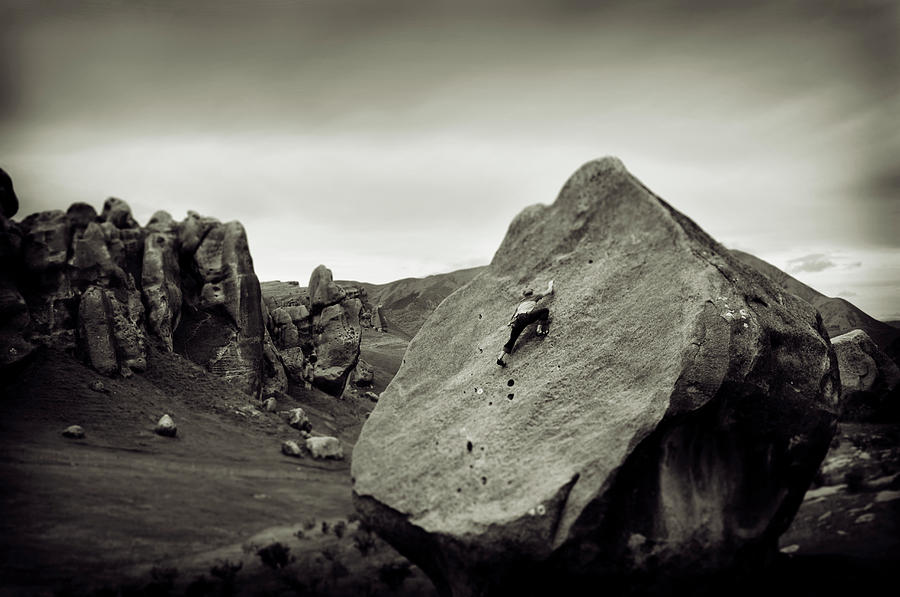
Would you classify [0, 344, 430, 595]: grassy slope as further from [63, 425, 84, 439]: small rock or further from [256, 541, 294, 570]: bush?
[63, 425, 84, 439]: small rock

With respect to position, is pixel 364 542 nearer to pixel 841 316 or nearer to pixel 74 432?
pixel 74 432

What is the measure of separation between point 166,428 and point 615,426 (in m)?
12.1

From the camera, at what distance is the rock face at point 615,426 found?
639cm

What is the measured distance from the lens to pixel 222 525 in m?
8.09

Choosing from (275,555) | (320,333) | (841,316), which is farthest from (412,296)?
(275,555)

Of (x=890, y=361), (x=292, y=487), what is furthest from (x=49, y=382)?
(x=890, y=361)

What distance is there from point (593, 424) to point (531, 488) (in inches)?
43.5

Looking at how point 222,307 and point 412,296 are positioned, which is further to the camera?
point 412,296

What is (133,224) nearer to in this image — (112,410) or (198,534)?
(112,410)

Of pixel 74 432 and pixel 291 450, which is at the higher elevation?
pixel 74 432

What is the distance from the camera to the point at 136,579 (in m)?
6.71

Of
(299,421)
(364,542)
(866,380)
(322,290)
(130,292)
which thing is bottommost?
(299,421)

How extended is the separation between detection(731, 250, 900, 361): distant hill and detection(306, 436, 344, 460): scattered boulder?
18511mm

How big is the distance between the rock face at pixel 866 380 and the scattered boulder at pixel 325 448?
49.6ft
